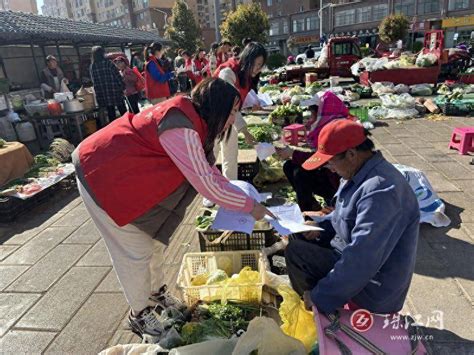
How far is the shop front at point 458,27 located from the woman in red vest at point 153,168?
43976 millimetres

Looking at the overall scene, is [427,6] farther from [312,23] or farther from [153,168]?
[153,168]

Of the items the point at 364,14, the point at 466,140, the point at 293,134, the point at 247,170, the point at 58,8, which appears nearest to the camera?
the point at 247,170

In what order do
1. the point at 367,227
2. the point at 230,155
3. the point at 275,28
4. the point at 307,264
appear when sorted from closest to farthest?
the point at 367,227
the point at 307,264
the point at 230,155
the point at 275,28

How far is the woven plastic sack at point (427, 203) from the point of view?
379cm

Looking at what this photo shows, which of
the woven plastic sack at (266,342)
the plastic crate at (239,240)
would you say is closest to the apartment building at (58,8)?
the plastic crate at (239,240)

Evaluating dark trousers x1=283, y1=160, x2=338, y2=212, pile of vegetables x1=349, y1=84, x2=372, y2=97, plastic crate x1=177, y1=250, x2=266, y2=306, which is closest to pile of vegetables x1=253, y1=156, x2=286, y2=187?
dark trousers x1=283, y1=160, x2=338, y2=212

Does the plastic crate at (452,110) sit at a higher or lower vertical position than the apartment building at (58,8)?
lower

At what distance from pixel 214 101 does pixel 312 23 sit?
180 ft

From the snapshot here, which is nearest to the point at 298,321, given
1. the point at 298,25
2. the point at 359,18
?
the point at 359,18

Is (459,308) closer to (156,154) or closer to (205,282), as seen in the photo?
(205,282)

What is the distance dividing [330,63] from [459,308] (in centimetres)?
1561

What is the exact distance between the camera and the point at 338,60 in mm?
16594

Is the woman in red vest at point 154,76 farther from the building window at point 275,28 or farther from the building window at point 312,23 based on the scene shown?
the building window at point 275,28

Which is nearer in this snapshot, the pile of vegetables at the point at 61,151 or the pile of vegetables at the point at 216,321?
the pile of vegetables at the point at 216,321
